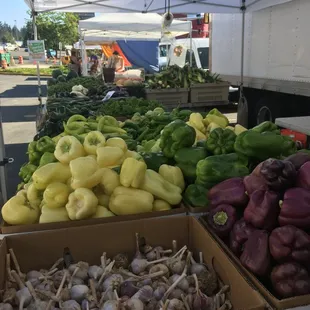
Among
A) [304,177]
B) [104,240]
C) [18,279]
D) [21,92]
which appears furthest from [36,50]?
[21,92]

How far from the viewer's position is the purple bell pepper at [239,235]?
5.66ft

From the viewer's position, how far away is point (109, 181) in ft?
7.38

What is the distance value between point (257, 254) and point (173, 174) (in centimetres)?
98

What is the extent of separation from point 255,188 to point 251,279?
0.44 meters

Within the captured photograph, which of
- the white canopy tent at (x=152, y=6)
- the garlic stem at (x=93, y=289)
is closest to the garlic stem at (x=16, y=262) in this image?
the garlic stem at (x=93, y=289)

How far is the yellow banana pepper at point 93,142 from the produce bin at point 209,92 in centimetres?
651

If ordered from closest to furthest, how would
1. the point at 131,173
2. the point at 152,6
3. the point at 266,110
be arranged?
the point at 131,173 → the point at 266,110 → the point at 152,6

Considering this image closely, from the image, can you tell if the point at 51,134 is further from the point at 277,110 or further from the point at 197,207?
the point at 277,110

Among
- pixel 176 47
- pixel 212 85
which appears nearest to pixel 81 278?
pixel 212 85

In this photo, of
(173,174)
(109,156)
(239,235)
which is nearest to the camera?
(239,235)

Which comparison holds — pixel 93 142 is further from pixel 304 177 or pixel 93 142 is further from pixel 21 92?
pixel 21 92

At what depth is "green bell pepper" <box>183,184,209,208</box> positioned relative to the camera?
226 cm

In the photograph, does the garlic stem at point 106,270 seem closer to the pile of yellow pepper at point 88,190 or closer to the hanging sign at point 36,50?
the pile of yellow pepper at point 88,190

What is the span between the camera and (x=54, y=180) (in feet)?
7.45
